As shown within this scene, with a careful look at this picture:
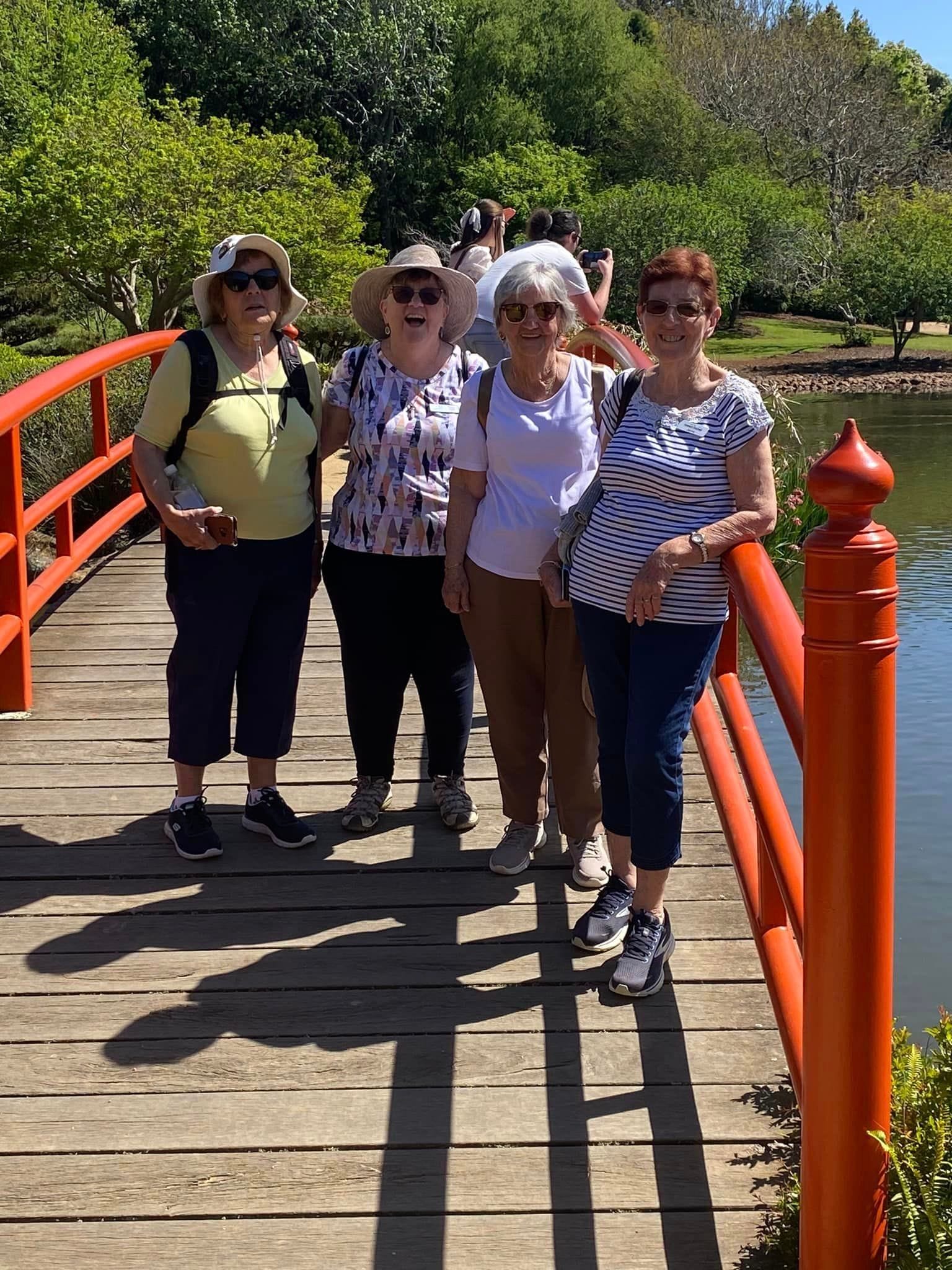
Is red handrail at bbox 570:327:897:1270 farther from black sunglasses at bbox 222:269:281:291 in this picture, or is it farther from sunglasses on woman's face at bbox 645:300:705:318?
black sunglasses at bbox 222:269:281:291

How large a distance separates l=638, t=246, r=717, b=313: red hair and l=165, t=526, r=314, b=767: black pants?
1.25 metres

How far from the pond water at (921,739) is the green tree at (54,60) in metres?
21.3

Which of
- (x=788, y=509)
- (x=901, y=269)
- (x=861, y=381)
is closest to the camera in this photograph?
(x=788, y=509)

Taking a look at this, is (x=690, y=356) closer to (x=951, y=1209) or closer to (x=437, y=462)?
(x=437, y=462)

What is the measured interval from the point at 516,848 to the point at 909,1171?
181 cm

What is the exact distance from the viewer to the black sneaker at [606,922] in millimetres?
3199

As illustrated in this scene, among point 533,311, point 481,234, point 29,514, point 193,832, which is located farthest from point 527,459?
point 481,234

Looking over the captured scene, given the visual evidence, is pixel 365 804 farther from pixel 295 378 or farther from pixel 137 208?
pixel 137 208

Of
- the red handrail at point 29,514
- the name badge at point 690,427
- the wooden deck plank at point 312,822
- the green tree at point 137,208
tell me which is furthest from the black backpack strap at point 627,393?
the green tree at point 137,208

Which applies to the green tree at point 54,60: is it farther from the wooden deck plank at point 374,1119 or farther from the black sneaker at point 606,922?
the wooden deck plank at point 374,1119

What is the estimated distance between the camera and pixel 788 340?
42.0 meters

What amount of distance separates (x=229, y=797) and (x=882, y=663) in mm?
2825

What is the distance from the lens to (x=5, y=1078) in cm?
276

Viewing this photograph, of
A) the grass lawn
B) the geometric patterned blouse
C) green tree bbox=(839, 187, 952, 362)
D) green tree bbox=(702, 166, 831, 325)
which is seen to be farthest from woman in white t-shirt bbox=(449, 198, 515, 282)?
green tree bbox=(702, 166, 831, 325)
